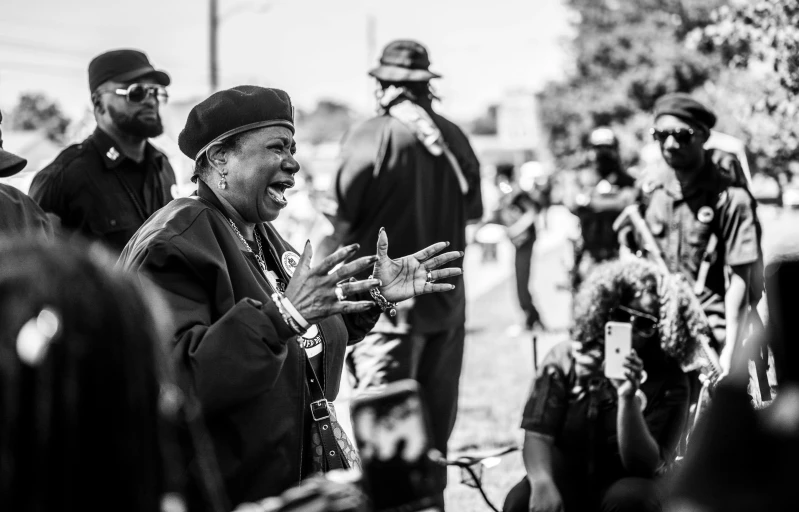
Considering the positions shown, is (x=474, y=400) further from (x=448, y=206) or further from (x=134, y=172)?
(x=134, y=172)

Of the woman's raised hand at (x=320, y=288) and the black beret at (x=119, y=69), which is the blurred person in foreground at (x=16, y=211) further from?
the woman's raised hand at (x=320, y=288)

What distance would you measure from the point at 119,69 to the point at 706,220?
321 cm

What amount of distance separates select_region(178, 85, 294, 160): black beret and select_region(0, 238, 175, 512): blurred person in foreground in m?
1.64

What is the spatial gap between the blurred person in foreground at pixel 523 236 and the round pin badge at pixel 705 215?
18.8 ft

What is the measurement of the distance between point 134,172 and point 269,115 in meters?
2.33

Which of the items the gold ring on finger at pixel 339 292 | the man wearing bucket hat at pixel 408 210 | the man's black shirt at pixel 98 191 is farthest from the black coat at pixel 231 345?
the man wearing bucket hat at pixel 408 210

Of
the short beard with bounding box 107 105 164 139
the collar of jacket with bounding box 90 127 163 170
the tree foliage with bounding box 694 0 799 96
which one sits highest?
the tree foliage with bounding box 694 0 799 96

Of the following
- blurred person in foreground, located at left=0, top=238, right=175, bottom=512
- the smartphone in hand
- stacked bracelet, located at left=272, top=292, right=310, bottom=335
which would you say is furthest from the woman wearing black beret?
blurred person in foreground, located at left=0, top=238, right=175, bottom=512

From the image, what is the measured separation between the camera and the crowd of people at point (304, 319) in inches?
55.7

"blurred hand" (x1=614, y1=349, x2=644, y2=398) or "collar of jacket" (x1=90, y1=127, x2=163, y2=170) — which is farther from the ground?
"collar of jacket" (x1=90, y1=127, x2=163, y2=170)

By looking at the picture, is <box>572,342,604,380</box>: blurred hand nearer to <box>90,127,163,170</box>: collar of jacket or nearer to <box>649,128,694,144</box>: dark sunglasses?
<box>649,128,694,144</box>: dark sunglasses

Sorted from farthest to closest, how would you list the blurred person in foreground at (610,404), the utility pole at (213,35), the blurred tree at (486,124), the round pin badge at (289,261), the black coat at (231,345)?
1. the blurred tree at (486,124)
2. the utility pole at (213,35)
3. the blurred person in foreground at (610,404)
4. the round pin badge at (289,261)
5. the black coat at (231,345)

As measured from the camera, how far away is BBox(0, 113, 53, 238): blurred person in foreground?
12.3ft

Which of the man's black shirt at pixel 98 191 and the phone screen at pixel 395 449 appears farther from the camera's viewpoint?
the man's black shirt at pixel 98 191
